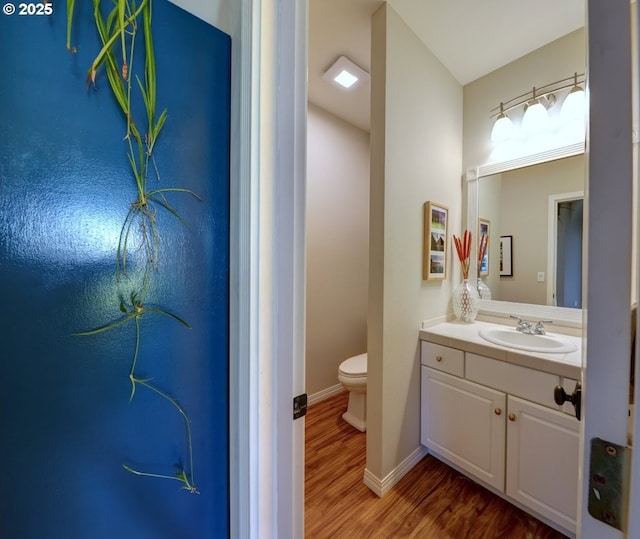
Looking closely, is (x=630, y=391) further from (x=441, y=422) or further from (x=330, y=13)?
(x=330, y=13)

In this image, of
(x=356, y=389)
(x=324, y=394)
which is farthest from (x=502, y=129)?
(x=324, y=394)

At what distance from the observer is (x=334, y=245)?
259 cm

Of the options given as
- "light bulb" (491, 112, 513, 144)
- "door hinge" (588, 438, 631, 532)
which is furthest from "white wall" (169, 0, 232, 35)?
"light bulb" (491, 112, 513, 144)

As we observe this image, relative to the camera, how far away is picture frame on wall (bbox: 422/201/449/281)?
173 centimetres

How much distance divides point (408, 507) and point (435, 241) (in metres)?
1.52

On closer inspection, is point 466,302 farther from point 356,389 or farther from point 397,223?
point 356,389

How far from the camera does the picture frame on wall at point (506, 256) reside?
188 centimetres

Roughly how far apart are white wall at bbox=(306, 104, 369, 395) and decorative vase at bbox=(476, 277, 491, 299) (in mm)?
1158

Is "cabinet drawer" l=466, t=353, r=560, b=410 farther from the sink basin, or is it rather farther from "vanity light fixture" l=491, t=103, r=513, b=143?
"vanity light fixture" l=491, t=103, r=513, b=143

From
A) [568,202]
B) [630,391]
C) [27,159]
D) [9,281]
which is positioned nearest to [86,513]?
[9,281]

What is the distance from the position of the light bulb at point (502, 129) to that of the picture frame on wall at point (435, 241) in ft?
1.91

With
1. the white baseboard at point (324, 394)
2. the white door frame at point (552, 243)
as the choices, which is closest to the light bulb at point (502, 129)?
the white door frame at point (552, 243)

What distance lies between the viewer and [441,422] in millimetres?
1650

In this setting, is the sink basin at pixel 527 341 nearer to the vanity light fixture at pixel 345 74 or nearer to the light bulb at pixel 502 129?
the light bulb at pixel 502 129
